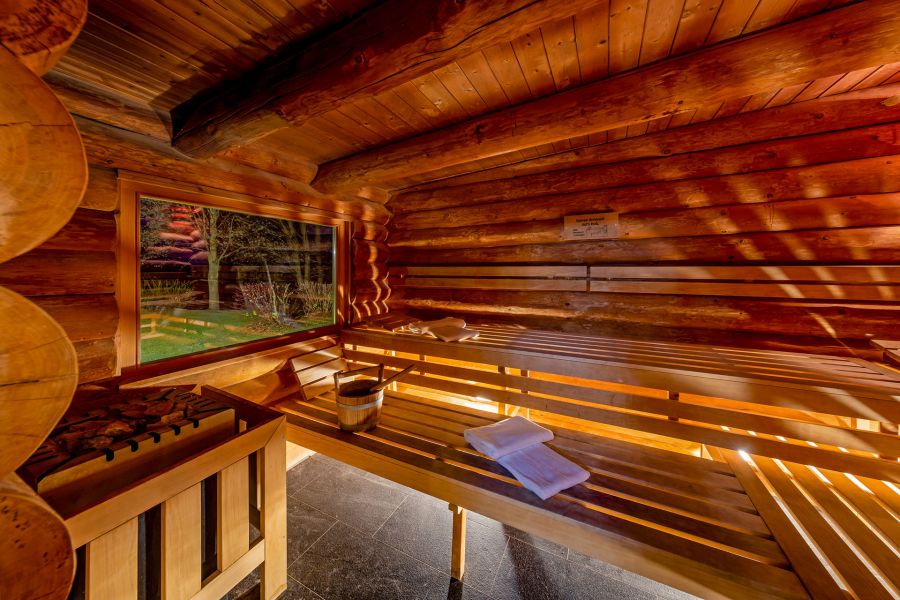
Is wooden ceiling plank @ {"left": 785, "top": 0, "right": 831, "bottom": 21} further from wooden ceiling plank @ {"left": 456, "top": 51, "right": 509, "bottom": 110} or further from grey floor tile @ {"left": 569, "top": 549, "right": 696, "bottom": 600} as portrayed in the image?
grey floor tile @ {"left": 569, "top": 549, "right": 696, "bottom": 600}

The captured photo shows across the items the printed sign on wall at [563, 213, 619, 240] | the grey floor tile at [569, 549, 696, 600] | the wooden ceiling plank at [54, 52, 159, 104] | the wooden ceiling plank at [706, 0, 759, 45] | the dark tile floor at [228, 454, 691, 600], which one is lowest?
the grey floor tile at [569, 549, 696, 600]

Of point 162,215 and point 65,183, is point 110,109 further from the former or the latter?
point 65,183

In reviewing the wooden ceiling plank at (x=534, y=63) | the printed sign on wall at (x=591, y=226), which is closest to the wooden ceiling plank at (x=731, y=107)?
the printed sign on wall at (x=591, y=226)

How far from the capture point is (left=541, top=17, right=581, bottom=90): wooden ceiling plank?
1696 millimetres

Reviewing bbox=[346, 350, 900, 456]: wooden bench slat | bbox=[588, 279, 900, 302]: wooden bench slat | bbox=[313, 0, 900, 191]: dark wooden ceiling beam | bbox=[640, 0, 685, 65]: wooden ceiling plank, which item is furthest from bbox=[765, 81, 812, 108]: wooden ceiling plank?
bbox=[346, 350, 900, 456]: wooden bench slat

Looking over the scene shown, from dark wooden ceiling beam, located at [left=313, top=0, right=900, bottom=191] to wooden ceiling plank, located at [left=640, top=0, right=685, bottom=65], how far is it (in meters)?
0.07

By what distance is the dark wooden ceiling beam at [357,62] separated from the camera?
1369 millimetres

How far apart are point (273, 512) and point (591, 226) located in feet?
11.3

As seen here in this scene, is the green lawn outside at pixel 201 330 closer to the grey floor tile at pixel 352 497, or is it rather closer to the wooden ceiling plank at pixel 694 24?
the grey floor tile at pixel 352 497

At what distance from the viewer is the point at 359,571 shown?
2.27m

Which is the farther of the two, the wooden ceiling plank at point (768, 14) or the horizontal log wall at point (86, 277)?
the horizontal log wall at point (86, 277)

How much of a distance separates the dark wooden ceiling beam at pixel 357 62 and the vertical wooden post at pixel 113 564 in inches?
83.7

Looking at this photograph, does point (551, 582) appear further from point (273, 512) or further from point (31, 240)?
point (31, 240)

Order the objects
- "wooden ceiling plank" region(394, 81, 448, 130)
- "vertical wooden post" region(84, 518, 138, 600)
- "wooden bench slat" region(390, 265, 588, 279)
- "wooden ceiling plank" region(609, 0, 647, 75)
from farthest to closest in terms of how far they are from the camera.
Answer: "wooden bench slat" region(390, 265, 588, 279) → "wooden ceiling plank" region(394, 81, 448, 130) → "wooden ceiling plank" region(609, 0, 647, 75) → "vertical wooden post" region(84, 518, 138, 600)
